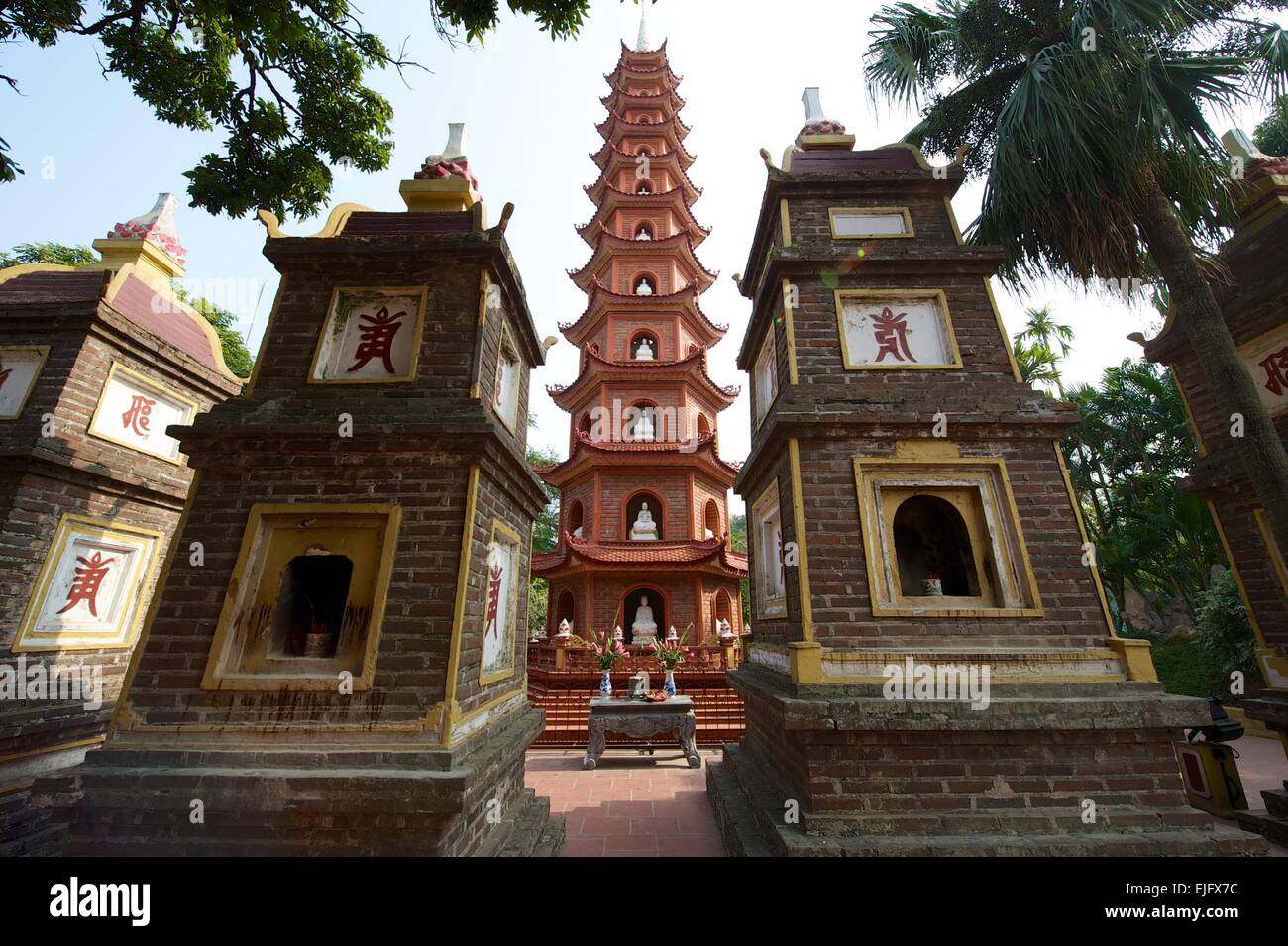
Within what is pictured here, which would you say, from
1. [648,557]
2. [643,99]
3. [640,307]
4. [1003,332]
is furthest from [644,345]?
[1003,332]

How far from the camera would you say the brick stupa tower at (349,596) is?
3.38 meters

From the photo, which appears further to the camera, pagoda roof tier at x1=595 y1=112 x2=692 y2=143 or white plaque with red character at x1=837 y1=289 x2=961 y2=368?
pagoda roof tier at x1=595 y1=112 x2=692 y2=143

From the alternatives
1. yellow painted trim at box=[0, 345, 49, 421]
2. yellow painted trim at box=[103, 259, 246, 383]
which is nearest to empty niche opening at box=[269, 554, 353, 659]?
yellow painted trim at box=[0, 345, 49, 421]

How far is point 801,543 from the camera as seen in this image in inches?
175

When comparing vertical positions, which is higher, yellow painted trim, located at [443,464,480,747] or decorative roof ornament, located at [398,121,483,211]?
decorative roof ornament, located at [398,121,483,211]

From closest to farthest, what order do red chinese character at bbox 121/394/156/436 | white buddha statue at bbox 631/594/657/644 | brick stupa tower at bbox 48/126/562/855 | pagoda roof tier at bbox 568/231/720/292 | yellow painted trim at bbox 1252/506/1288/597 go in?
1. brick stupa tower at bbox 48/126/562/855
2. yellow painted trim at bbox 1252/506/1288/597
3. red chinese character at bbox 121/394/156/436
4. white buddha statue at bbox 631/594/657/644
5. pagoda roof tier at bbox 568/231/720/292

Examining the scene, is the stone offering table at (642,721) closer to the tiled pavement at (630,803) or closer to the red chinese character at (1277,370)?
the tiled pavement at (630,803)

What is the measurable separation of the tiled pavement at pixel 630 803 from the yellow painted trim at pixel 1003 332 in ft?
17.9

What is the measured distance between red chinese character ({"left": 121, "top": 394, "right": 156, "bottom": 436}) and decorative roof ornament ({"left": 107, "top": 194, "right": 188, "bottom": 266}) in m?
2.33

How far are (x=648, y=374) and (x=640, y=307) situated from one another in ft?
8.26

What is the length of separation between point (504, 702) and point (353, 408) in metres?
2.92

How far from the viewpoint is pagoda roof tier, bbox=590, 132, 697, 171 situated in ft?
64.6

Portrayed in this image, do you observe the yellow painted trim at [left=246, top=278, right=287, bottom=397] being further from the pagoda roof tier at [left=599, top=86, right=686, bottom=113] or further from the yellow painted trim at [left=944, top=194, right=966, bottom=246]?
the pagoda roof tier at [left=599, top=86, right=686, bottom=113]

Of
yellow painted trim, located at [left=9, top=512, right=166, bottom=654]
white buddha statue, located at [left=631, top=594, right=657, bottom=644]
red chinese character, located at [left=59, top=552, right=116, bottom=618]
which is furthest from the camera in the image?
white buddha statue, located at [left=631, top=594, right=657, bottom=644]
